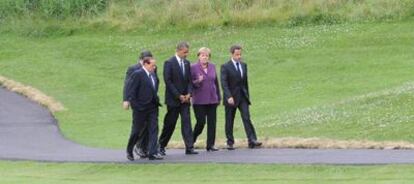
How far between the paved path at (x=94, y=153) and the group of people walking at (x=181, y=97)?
1.29ft

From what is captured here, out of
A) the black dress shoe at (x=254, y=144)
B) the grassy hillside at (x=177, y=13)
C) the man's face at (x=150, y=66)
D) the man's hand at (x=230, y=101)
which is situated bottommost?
the grassy hillside at (x=177, y=13)

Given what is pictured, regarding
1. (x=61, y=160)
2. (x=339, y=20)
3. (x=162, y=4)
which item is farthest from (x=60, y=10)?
(x=61, y=160)

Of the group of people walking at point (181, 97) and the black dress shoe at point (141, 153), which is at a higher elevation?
the group of people walking at point (181, 97)

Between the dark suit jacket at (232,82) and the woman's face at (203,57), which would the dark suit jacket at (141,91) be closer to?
the woman's face at (203,57)

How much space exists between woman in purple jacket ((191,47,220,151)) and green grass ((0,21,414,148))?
9.96 ft

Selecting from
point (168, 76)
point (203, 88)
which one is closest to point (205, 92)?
point (203, 88)

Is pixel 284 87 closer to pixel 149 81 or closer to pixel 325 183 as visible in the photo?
pixel 149 81

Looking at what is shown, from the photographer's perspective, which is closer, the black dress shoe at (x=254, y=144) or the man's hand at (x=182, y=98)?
the man's hand at (x=182, y=98)

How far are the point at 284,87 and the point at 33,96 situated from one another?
8434mm

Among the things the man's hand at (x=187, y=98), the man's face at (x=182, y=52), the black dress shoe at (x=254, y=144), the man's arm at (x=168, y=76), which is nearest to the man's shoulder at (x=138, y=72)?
the man's arm at (x=168, y=76)

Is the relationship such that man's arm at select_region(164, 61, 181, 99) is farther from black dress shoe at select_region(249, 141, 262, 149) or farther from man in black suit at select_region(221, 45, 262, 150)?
black dress shoe at select_region(249, 141, 262, 149)

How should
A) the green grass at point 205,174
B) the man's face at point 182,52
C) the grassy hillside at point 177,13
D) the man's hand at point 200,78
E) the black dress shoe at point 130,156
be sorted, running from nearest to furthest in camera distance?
the green grass at point 205,174 → the black dress shoe at point 130,156 → the man's face at point 182,52 → the man's hand at point 200,78 → the grassy hillside at point 177,13

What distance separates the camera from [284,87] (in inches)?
1323

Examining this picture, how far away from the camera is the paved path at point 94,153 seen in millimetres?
16547
